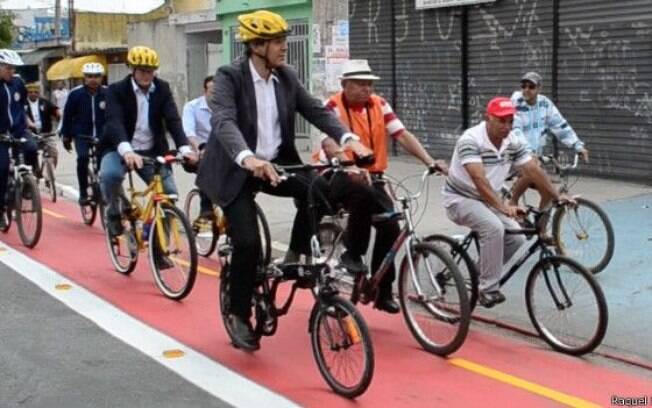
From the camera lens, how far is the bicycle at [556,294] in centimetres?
581

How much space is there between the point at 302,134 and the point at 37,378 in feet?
47.9

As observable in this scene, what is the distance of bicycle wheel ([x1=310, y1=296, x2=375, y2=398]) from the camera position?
4914 mm

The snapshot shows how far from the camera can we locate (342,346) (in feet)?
16.6

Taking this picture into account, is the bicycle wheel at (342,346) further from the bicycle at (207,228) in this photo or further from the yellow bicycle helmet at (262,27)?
the bicycle at (207,228)

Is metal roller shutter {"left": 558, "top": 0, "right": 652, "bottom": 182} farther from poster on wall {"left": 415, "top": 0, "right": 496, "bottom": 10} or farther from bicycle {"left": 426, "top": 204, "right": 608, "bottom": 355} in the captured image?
bicycle {"left": 426, "top": 204, "right": 608, "bottom": 355}

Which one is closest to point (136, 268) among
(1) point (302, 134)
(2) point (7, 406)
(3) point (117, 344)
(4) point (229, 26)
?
(3) point (117, 344)

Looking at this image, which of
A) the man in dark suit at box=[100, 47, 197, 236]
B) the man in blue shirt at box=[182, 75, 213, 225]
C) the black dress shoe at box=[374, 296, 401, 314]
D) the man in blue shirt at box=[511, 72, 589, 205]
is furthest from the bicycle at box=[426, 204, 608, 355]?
the man in blue shirt at box=[182, 75, 213, 225]

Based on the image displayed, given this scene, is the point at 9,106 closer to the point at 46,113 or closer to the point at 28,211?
→ the point at 28,211

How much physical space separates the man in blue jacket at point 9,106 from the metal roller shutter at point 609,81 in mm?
7500

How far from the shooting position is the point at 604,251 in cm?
810

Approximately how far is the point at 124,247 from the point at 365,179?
3.36 metres

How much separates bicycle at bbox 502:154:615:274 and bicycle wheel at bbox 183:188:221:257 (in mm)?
2901

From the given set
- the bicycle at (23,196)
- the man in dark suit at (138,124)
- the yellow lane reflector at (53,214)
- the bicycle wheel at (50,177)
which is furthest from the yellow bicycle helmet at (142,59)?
the bicycle wheel at (50,177)

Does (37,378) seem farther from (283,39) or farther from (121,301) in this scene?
(283,39)
